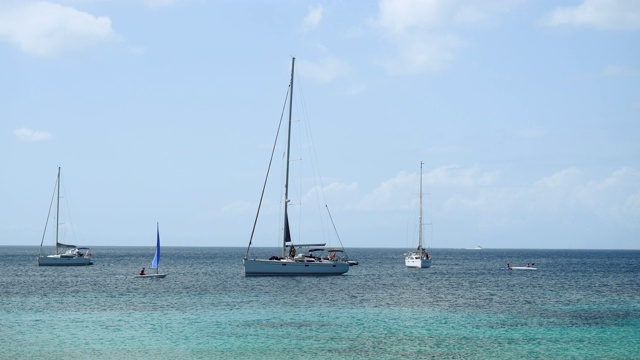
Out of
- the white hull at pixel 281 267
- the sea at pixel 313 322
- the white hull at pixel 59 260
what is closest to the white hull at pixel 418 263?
the white hull at pixel 281 267

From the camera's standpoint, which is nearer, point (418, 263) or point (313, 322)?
point (313, 322)

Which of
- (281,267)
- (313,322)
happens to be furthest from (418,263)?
(313,322)

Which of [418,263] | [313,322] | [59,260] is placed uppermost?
A: [418,263]

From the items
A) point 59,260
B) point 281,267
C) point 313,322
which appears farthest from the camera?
point 59,260

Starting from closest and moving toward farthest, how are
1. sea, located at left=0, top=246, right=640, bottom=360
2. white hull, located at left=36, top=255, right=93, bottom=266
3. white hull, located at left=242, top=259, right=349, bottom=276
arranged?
1. sea, located at left=0, top=246, right=640, bottom=360
2. white hull, located at left=242, top=259, right=349, bottom=276
3. white hull, located at left=36, top=255, right=93, bottom=266

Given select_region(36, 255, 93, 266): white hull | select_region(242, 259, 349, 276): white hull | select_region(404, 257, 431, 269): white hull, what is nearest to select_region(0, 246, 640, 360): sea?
select_region(242, 259, 349, 276): white hull

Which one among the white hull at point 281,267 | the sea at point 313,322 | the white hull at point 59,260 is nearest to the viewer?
the sea at point 313,322

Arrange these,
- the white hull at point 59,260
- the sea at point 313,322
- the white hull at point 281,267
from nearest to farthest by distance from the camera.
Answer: the sea at point 313,322 < the white hull at point 281,267 < the white hull at point 59,260

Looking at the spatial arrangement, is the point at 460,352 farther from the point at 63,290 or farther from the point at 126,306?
the point at 63,290

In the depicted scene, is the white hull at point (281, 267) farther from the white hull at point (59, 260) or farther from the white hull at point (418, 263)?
the white hull at point (59, 260)

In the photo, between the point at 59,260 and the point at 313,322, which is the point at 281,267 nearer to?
the point at 313,322

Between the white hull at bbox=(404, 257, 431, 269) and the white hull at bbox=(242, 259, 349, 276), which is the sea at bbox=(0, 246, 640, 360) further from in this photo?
the white hull at bbox=(404, 257, 431, 269)

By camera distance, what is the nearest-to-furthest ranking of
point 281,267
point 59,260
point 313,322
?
point 313,322, point 281,267, point 59,260

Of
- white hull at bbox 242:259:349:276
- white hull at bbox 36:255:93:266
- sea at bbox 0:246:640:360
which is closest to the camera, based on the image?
sea at bbox 0:246:640:360
